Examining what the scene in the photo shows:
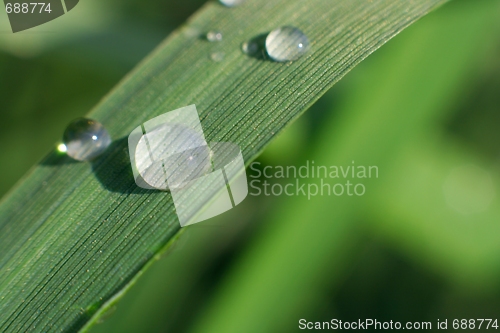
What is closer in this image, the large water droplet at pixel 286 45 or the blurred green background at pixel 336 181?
the large water droplet at pixel 286 45

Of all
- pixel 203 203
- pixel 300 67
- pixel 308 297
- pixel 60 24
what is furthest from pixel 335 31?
pixel 60 24

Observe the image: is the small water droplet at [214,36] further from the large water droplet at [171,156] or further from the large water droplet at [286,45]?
the large water droplet at [171,156]

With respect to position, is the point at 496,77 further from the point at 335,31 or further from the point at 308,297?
the point at 308,297
